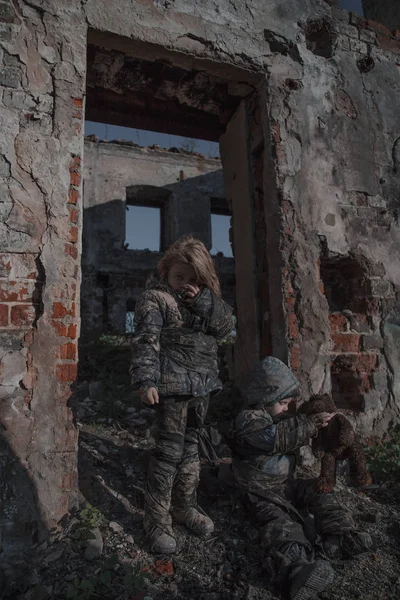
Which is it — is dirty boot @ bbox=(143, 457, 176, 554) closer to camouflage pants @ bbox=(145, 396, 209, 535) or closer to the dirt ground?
camouflage pants @ bbox=(145, 396, 209, 535)

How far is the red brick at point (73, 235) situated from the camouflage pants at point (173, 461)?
1.15 m

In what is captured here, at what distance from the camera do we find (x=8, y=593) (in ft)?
6.88

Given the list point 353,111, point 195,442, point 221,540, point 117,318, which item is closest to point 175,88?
point 353,111

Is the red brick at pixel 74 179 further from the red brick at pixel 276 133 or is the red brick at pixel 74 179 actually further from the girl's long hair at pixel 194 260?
the red brick at pixel 276 133

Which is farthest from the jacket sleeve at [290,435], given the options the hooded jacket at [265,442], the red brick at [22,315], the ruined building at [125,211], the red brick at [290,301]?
the ruined building at [125,211]

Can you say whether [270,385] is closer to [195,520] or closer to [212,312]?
[212,312]

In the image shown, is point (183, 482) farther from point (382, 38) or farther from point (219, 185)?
point (219, 185)

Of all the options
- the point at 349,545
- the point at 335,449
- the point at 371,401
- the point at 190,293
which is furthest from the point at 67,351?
the point at 371,401

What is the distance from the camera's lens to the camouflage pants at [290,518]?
7.25ft

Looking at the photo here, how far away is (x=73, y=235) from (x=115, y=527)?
1756mm

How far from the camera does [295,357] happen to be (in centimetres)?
353

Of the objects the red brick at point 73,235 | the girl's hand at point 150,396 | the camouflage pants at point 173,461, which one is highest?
the red brick at point 73,235

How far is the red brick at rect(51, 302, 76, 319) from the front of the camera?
9.03 feet

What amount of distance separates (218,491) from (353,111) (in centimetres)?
348
